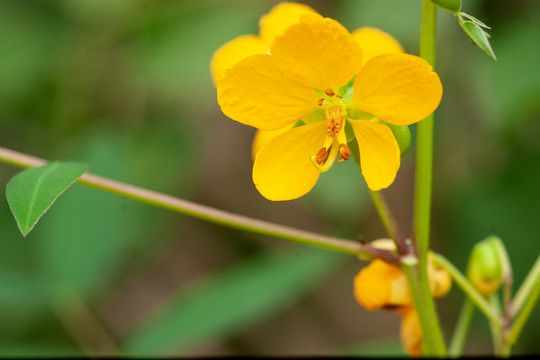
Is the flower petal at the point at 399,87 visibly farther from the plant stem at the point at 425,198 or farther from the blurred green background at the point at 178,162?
the blurred green background at the point at 178,162

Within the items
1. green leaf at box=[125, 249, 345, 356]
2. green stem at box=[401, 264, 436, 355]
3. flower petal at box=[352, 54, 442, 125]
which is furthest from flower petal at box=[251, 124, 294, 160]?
green leaf at box=[125, 249, 345, 356]

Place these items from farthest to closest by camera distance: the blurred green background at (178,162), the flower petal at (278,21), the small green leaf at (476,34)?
the blurred green background at (178,162) → the flower petal at (278,21) → the small green leaf at (476,34)

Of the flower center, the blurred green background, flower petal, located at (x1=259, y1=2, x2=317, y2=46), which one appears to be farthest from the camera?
the blurred green background

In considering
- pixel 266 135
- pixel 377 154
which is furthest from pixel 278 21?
pixel 377 154

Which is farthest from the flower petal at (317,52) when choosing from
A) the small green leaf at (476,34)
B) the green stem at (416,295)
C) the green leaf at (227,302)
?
the green leaf at (227,302)

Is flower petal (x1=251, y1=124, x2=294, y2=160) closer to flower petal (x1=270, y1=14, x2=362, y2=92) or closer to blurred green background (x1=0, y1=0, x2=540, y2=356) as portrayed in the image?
flower petal (x1=270, y1=14, x2=362, y2=92)

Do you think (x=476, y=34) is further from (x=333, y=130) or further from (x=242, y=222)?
(x=242, y=222)
